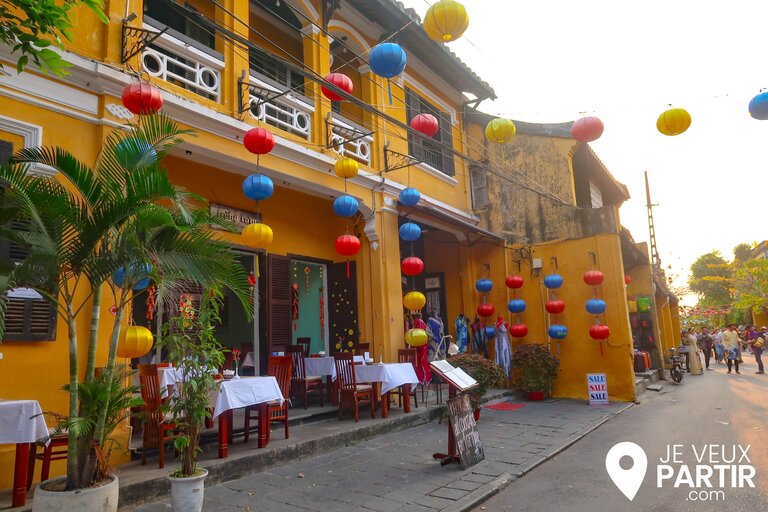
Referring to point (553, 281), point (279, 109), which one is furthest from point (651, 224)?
point (279, 109)

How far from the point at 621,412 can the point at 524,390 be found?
2185 millimetres

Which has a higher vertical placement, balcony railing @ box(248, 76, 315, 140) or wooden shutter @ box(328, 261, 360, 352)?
balcony railing @ box(248, 76, 315, 140)

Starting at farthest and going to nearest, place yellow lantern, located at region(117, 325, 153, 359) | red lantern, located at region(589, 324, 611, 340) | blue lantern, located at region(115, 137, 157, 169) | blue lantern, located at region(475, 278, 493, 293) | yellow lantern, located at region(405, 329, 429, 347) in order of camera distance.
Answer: blue lantern, located at region(475, 278, 493, 293), red lantern, located at region(589, 324, 611, 340), yellow lantern, located at region(405, 329, 429, 347), yellow lantern, located at region(117, 325, 153, 359), blue lantern, located at region(115, 137, 157, 169)

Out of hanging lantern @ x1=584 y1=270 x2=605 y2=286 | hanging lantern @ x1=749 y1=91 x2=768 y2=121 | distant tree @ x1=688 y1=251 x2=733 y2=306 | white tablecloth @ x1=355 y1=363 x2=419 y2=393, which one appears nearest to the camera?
hanging lantern @ x1=749 y1=91 x2=768 y2=121

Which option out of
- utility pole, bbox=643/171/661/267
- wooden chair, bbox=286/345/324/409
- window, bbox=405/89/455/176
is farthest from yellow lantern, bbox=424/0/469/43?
utility pole, bbox=643/171/661/267

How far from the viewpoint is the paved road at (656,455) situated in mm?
4449

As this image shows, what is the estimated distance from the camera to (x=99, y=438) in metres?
3.66

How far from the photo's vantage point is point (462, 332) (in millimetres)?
11992

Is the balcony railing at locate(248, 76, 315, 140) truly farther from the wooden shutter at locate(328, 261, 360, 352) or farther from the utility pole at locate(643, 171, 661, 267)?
the utility pole at locate(643, 171, 661, 267)

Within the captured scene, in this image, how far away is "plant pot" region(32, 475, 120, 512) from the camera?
3.33m

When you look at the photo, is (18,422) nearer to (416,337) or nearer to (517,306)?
(416,337)

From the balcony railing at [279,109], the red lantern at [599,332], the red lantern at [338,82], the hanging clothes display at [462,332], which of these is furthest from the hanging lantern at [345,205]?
the red lantern at [599,332]

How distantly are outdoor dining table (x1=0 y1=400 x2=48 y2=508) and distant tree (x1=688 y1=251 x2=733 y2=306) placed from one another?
4557cm

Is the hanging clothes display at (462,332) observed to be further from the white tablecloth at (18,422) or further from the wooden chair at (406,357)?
the white tablecloth at (18,422)
